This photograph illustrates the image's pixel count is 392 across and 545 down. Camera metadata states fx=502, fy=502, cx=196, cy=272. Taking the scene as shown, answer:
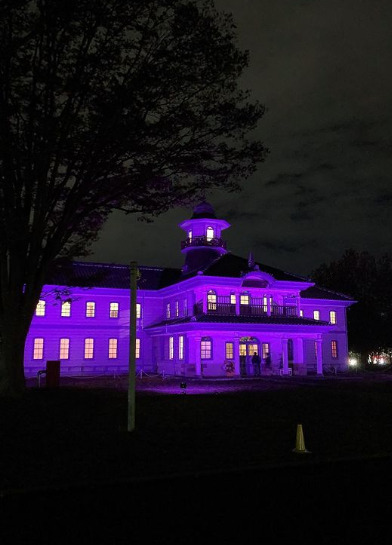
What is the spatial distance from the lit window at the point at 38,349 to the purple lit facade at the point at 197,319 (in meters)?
0.08

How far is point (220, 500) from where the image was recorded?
6.45m

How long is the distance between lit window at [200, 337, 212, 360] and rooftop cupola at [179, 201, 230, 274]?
25.8 ft

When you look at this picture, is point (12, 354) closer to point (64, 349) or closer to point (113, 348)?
point (64, 349)

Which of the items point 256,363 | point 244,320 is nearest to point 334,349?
point 256,363

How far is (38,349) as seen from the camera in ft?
132

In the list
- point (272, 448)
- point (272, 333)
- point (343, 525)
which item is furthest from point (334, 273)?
point (343, 525)

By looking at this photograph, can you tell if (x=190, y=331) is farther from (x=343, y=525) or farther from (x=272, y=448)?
(x=343, y=525)

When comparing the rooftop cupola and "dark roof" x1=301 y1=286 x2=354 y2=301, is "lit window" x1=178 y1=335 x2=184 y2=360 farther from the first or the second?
"dark roof" x1=301 y1=286 x2=354 y2=301

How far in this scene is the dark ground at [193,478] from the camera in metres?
5.41

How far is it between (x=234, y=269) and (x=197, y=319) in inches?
247

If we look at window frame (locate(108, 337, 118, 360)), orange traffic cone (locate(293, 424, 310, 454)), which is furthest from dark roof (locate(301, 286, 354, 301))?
orange traffic cone (locate(293, 424, 310, 454))

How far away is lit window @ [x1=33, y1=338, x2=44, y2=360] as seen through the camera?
40.1m

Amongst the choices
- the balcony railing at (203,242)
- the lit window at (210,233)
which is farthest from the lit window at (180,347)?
the lit window at (210,233)

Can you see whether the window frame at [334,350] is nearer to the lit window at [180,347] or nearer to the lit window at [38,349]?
the lit window at [180,347]
